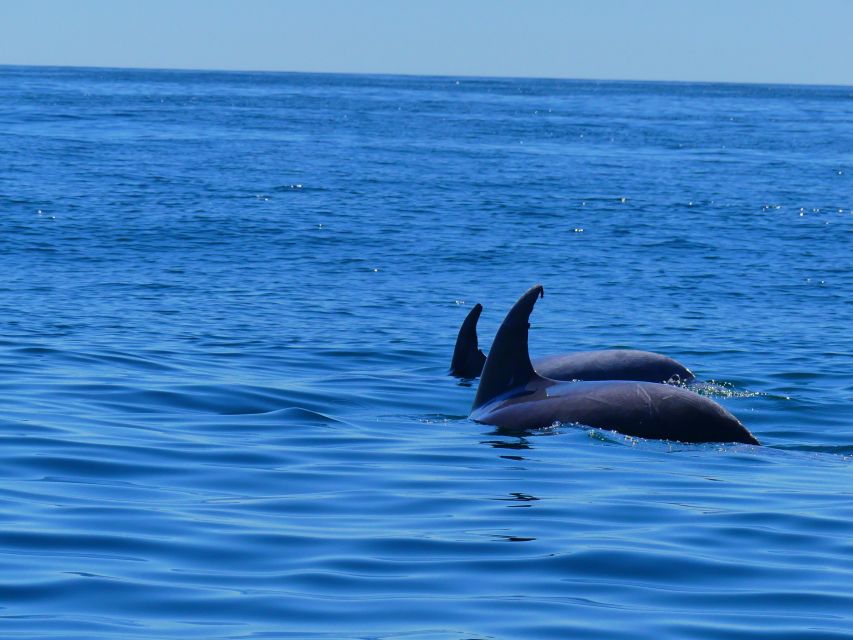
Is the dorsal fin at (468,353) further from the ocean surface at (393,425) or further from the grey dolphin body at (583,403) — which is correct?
the grey dolphin body at (583,403)

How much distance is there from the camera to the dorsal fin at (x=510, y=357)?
11648mm

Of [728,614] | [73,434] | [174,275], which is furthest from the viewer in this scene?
[174,275]

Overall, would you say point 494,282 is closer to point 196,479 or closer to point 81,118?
point 196,479

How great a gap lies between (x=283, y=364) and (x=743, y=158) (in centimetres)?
4638

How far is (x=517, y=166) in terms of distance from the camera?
173 feet

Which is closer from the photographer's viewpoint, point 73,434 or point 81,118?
point 73,434

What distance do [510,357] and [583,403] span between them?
0.78 m

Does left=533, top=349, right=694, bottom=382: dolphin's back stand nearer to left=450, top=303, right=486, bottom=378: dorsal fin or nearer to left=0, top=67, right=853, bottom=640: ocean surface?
left=0, top=67, right=853, bottom=640: ocean surface

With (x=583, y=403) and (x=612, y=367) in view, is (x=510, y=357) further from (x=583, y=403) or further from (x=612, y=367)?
(x=612, y=367)

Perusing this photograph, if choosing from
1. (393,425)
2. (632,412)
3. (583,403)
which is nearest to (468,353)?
(393,425)

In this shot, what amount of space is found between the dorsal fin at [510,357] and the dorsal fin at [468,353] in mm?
3124

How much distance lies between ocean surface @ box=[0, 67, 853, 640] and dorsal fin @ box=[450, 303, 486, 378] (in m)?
0.47

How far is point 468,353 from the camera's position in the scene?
15758 millimetres

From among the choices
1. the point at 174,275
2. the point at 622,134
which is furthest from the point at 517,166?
the point at 174,275
